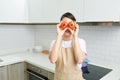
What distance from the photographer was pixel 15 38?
228cm

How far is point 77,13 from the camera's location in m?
1.42

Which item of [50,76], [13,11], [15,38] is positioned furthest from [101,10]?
[15,38]

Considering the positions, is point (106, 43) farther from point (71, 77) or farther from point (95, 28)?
point (71, 77)

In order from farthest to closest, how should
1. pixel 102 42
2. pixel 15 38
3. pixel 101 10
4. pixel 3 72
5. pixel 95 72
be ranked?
pixel 15 38 < pixel 3 72 < pixel 102 42 < pixel 95 72 < pixel 101 10

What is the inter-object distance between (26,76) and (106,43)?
46.3 inches

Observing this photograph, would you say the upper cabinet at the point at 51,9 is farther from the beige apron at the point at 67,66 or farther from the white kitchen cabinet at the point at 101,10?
the beige apron at the point at 67,66

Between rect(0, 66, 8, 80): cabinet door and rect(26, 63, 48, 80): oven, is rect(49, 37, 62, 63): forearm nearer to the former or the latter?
rect(26, 63, 48, 80): oven

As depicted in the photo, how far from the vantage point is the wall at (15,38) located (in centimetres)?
215

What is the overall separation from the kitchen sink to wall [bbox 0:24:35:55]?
1244 mm

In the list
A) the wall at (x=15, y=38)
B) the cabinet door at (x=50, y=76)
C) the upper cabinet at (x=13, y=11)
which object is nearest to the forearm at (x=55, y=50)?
the cabinet door at (x=50, y=76)

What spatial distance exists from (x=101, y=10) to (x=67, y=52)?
0.60 meters

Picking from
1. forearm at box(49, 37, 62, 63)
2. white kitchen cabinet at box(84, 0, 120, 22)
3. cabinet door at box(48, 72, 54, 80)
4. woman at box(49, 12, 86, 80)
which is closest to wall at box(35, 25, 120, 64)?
white kitchen cabinet at box(84, 0, 120, 22)

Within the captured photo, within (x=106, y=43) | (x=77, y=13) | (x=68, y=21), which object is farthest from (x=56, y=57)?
(x=106, y=43)

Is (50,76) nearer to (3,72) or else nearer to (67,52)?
(3,72)
